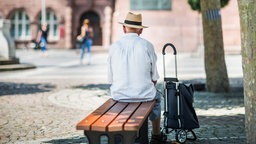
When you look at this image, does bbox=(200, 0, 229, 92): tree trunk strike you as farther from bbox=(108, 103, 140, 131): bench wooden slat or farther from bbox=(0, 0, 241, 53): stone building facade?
bbox=(0, 0, 241, 53): stone building facade

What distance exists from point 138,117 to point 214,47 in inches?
275

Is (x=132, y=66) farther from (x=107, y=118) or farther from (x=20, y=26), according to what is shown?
(x=20, y=26)

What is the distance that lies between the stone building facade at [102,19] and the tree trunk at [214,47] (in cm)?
2426

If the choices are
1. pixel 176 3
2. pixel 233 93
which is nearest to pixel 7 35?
pixel 233 93

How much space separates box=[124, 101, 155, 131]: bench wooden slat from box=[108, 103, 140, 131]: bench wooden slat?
48mm

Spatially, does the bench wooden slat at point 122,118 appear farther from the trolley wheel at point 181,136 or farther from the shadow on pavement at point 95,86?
the shadow on pavement at point 95,86

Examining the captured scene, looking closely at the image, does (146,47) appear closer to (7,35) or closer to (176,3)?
(7,35)

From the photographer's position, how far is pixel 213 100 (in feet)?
33.7

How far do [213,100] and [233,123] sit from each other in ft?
9.01

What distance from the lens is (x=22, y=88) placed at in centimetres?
1284

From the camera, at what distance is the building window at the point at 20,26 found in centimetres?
4422

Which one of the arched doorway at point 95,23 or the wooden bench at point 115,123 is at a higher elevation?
the arched doorway at point 95,23

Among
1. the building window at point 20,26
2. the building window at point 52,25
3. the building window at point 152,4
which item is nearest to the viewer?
the building window at point 152,4

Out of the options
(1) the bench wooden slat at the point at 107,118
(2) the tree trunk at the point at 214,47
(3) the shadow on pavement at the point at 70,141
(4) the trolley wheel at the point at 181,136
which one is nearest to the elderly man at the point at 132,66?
(1) the bench wooden slat at the point at 107,118
